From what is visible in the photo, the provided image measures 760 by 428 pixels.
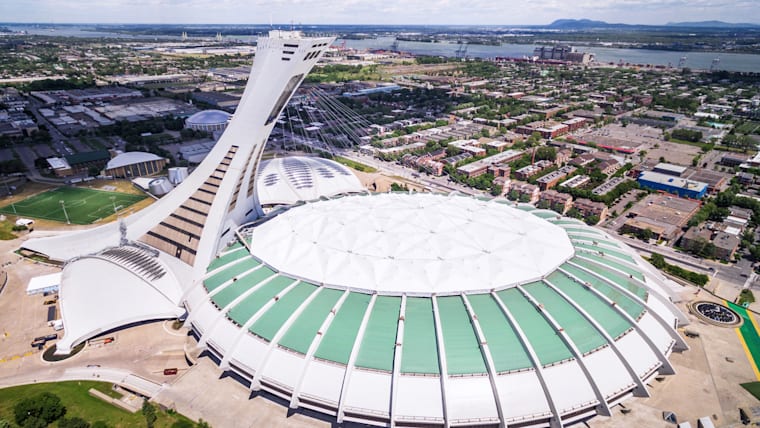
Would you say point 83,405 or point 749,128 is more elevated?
point 749,128

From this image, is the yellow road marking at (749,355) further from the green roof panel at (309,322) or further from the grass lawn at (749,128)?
the grass lawn at (749,128)

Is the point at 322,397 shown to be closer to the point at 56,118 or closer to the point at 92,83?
the point at 56,118

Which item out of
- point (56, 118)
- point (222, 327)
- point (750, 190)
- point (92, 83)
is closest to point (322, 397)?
point (222, 327)

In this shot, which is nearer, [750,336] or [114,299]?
[114,299]

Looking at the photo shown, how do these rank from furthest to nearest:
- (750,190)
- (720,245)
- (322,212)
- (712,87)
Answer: (712,87) < (750,190) < (720,245) < (322,212)

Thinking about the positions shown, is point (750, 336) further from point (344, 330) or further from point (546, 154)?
point (546, 154)

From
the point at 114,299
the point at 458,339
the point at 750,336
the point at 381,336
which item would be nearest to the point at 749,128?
the point at 750,336
